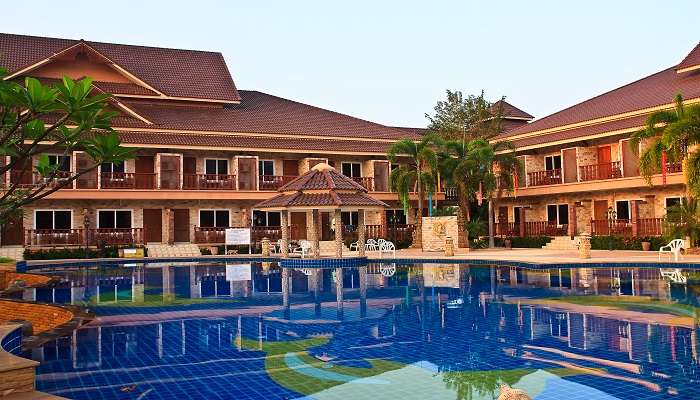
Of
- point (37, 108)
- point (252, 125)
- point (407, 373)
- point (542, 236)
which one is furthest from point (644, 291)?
point (252, 125)

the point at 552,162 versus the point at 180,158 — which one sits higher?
the point at 180,158

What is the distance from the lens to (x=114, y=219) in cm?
3316

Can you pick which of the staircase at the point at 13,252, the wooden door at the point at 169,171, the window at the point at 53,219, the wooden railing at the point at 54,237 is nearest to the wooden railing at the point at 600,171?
the wooden door at the point at 169,171

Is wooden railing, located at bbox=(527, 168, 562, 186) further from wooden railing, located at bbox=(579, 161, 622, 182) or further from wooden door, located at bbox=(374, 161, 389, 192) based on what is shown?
wooden door, located at bbox=(374, 161, 389, 192)

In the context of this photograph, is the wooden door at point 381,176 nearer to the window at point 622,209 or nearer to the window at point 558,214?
the window at point 558,214

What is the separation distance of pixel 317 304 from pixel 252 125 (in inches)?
907

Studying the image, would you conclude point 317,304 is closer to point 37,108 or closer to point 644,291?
point 644,291

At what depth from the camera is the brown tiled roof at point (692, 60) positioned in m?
31.3

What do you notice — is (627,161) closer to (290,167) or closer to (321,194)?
(321,194)

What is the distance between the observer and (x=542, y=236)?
1315 inches

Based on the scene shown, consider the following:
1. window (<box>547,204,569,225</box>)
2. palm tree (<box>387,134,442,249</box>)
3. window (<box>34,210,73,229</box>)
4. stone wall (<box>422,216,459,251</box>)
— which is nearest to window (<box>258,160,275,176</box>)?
palm tree (<box>387,134,442,249</box>)

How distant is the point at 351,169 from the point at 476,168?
9.14 meters

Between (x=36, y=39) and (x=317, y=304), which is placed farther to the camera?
(x=36, y=39)

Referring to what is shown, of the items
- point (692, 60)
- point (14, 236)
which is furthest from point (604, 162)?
point (14, 236)
